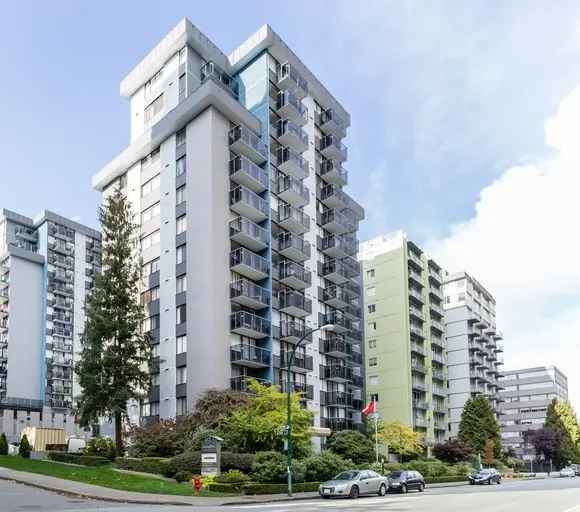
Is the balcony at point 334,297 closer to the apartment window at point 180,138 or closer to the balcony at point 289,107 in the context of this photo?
the balcony at point 289,107

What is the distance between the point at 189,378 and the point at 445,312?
70844 millimetres

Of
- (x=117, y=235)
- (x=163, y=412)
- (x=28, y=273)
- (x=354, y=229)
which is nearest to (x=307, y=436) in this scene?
(x=163, y=412)

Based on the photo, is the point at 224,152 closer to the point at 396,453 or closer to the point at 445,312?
the point at 396,453

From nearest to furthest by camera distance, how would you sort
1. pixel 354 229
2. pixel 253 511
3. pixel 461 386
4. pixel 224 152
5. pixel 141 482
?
1. pixel 253 511
2. pixel 141 482
3. pixel 224 152
4. pixel 354 229
5. pixel 461 386

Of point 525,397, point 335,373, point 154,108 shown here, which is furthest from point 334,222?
point 525,397

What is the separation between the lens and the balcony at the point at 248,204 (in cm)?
5541

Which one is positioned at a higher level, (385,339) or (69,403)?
(385,339)

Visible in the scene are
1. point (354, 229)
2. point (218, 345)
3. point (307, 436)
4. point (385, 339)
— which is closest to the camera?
point (307, 436)

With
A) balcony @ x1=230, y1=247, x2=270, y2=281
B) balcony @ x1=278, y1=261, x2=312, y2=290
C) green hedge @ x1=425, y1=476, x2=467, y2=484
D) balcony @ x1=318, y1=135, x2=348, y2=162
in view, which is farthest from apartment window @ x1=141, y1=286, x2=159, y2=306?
green hedge @ x1=425, y1=476, x2=467, y2=484

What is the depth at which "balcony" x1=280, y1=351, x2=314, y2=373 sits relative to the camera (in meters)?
57.5

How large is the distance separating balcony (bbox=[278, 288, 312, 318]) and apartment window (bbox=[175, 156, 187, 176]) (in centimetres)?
1278

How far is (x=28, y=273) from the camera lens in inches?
4331

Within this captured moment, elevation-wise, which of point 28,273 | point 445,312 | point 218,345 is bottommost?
point 218,345

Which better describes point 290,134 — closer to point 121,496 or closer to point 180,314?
point 180,314
